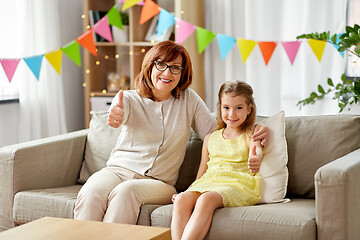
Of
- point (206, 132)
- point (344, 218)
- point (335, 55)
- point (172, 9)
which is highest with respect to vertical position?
point (172, 9)

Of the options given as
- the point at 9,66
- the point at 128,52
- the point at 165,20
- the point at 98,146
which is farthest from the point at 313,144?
the point at 128,52

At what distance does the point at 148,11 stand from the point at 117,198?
212 cm

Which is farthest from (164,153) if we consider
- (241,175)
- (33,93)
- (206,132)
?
(33,93)

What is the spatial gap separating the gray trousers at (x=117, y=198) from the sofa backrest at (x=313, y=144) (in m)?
0.60

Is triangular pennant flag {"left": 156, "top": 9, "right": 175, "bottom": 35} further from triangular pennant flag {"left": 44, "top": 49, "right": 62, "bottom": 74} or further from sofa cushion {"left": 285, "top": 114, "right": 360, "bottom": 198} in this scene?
sofa cushion {"left": 285, "top": 114, "right": 360, "bottom": 198}

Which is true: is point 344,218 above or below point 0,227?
above

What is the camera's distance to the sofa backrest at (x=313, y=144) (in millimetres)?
2480

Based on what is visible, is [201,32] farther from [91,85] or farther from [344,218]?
[344,218]

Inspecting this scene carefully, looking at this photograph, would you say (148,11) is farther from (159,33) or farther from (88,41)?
(88,41)

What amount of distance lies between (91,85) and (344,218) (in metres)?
2.95

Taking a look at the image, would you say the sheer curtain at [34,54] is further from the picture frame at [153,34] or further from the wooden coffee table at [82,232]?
the wooden coffee table at [82,232]

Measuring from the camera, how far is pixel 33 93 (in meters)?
4.27

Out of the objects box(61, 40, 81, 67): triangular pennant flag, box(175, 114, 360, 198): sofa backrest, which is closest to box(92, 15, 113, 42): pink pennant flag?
box(61, 40, 81, 67): triangular pennant flag

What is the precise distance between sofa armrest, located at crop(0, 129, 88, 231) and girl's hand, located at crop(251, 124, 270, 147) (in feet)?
3.36
